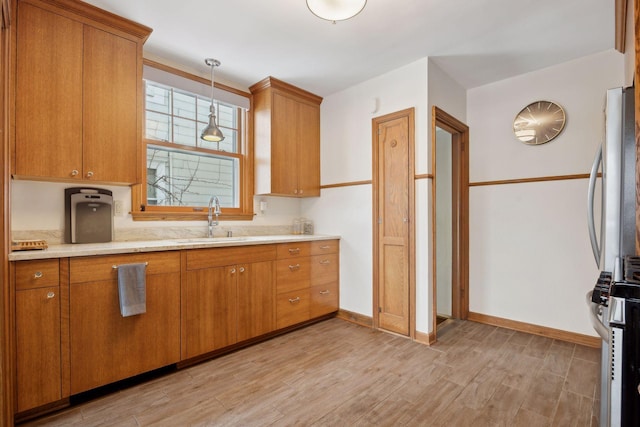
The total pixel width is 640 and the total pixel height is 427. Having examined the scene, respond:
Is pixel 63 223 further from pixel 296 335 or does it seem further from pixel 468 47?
pixel 468 47

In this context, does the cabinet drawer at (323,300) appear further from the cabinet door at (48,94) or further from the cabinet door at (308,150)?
the cabinet door at (48,94)

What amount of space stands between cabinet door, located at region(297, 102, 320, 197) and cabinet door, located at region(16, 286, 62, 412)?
2393 millimetres

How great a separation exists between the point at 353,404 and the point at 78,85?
9.19 ft

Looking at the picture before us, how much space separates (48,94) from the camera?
6.75 ft

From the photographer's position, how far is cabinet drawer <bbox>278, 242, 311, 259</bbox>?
300 centimetres

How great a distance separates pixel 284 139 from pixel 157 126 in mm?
1249

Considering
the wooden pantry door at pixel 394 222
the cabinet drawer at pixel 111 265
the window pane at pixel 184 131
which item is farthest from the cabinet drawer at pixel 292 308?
the window pane at pixel 184 131

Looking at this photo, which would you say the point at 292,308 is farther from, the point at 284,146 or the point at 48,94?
the point at 48,94

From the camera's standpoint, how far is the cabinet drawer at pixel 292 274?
2.99 m

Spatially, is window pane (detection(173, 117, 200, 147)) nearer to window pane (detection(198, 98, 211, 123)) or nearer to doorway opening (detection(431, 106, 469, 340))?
window pane (detection(198, 98, 211, 123))

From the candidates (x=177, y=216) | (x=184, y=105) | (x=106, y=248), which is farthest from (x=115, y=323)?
(x=184, y=105)

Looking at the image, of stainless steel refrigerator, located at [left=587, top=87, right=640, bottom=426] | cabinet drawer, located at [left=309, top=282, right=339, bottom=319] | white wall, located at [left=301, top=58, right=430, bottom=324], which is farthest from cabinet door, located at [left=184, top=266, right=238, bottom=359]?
stainless steel refrigerator, located at [left=587, top=87, right=640, bottom=426]

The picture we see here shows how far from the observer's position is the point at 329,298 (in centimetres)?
348

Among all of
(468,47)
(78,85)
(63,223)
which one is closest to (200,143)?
(78,85)
